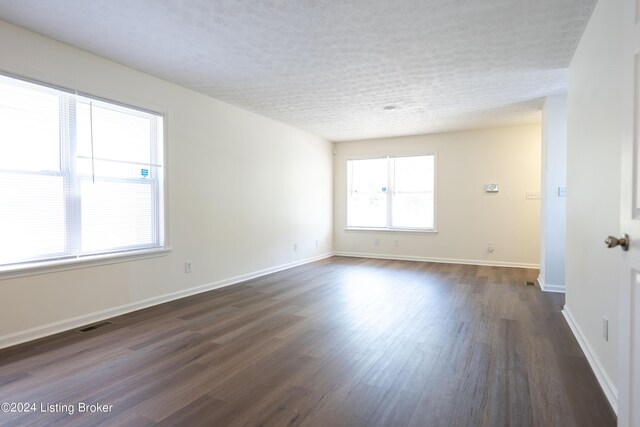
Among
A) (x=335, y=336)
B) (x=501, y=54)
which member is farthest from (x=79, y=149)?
(x=501, y=54)

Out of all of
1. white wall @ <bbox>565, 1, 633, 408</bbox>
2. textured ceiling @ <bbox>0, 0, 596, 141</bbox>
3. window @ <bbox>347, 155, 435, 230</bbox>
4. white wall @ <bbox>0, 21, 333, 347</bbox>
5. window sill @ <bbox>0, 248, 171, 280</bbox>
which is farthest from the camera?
window @ <bbox>347, 155, 435, 230</bbox>

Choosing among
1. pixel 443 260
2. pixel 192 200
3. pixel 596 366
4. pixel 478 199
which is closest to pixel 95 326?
pixel 192 200

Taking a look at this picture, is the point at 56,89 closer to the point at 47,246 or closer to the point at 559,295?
the point at 47,246

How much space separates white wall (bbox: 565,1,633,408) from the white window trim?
3921 mm

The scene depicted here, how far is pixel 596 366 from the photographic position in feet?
7.43

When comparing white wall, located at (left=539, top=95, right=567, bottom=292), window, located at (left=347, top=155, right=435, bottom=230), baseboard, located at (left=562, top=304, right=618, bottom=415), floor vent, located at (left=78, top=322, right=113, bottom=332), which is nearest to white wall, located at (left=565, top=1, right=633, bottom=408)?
baseboard, located at (left=562, top=304, right=618, bottom=415)

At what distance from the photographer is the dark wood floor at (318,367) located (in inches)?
73.0

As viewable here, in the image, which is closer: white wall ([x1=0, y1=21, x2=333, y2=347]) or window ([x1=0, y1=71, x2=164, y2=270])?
window ([x1=0, y1=71, x2=164, y2=270])

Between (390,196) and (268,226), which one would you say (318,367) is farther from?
(390,196)

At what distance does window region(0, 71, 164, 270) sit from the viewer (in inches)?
109

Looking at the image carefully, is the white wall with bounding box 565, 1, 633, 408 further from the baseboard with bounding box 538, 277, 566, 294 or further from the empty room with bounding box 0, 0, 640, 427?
the baseboard with bounding box 538, 277, 566, 294

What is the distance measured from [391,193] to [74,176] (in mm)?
5525

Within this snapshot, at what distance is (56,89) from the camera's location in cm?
303

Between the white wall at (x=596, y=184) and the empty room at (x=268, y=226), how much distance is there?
3 centimetres
